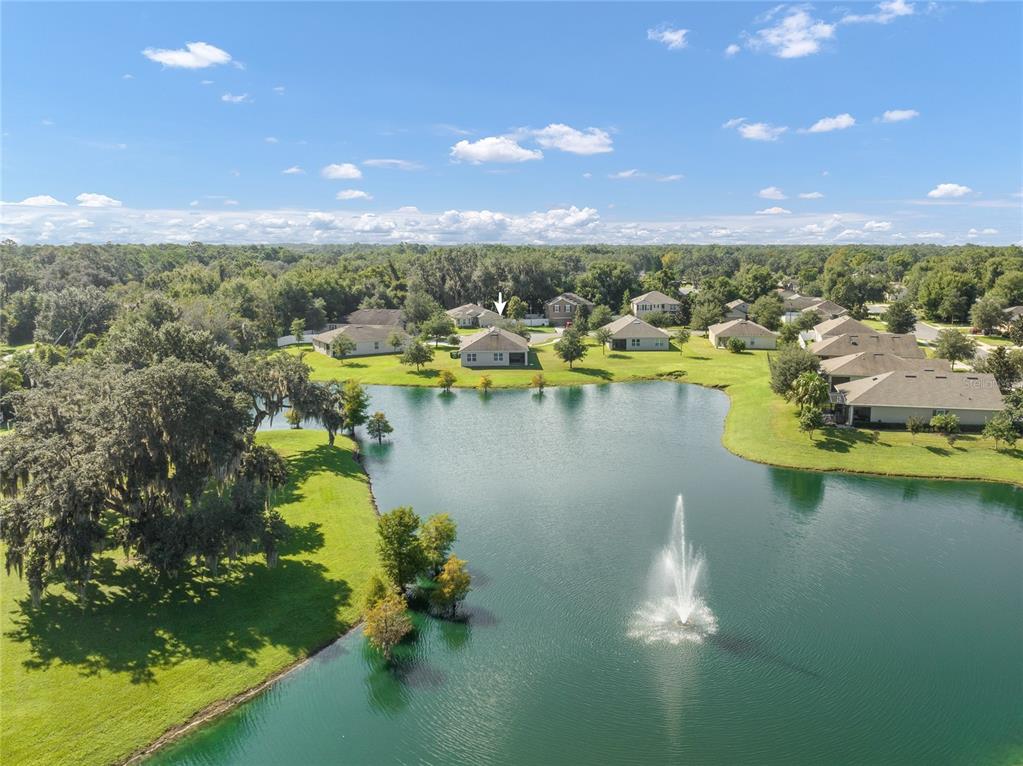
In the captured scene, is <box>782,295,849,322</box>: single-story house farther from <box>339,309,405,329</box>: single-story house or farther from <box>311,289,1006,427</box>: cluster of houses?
<box>339,309,405,329</box>: single-story house

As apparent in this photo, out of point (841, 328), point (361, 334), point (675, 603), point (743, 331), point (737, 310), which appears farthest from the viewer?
point (737, 310)

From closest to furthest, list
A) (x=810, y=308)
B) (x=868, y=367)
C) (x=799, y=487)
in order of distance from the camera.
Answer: (x=799, y=487)
(x=868, y=367)
(x=810, y=308)


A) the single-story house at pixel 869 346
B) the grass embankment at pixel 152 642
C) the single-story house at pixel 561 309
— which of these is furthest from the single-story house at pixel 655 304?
the grass embankment at pixel 152 642

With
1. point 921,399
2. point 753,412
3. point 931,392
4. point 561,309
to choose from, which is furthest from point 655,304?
point 921,399

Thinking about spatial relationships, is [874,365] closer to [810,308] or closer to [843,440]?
[843,440]

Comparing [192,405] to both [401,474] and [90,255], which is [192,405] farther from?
[90,255]

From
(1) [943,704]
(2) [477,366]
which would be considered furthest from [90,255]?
(1) [943,704]

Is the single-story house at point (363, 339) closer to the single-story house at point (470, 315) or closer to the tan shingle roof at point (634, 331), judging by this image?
the single-story house at point (470, 315)
